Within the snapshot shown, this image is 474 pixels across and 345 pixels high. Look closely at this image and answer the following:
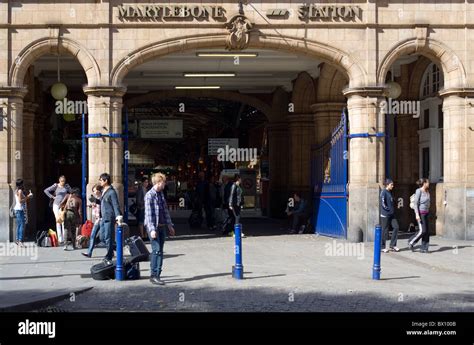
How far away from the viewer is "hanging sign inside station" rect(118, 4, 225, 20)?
67.1ft

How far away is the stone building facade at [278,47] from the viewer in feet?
66.5

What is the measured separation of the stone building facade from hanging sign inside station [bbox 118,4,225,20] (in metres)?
0.02

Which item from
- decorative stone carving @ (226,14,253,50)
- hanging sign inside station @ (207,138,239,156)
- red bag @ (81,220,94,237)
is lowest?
red bag @ (81,220,94,237)

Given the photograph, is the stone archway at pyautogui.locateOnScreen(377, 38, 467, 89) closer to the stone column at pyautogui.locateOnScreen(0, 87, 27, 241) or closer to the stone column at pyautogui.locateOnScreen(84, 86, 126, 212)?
the stone column at pyautogui.locateOnScreen(84, 86, 126, 212)

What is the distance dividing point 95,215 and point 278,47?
614cm

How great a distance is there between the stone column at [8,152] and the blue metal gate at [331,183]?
7.89 m

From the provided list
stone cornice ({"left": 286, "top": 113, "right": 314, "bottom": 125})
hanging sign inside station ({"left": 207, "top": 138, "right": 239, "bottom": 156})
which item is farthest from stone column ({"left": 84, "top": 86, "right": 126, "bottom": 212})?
hanging sign inside station ({"left": 207, "top": 138, "right": 239, "bottom": 156})

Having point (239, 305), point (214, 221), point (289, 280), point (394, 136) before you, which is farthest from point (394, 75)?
point (239, 305)

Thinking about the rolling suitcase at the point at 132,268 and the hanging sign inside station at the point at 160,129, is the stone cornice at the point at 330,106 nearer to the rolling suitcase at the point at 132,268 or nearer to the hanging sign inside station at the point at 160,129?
the hanging sign inside station at the point at 160,129

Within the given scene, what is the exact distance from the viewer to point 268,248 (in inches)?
771

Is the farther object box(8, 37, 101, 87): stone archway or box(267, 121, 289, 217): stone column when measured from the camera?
box(267, 121, 289, 217): stone column

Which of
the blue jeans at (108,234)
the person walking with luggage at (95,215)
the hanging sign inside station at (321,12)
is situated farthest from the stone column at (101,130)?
the blue jeans at (108,234)

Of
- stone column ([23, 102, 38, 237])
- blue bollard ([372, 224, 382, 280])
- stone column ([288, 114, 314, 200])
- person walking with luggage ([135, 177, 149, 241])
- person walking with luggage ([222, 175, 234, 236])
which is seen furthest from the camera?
stone column ([288, 114, 314, 200])

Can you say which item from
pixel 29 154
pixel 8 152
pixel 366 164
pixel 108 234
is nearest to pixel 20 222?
pixel 8 152
